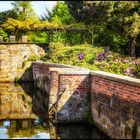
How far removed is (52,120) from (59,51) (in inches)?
516

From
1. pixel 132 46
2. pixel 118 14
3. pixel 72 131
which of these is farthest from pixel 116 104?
pixel 132 46

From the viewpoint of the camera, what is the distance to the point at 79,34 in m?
35.2

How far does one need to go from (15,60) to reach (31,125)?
54.2 ft

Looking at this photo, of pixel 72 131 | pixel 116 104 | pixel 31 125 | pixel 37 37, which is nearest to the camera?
pixel 116 104

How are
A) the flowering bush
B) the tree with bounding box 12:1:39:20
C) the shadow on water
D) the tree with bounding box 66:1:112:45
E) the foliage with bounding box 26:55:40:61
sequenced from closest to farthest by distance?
the shadow on water → the flowering bush → the tree with bounding box 66:1:112:45 → the foliage with bounding box 26:55:40:61 → the tree with bounding box 12:1:39:20

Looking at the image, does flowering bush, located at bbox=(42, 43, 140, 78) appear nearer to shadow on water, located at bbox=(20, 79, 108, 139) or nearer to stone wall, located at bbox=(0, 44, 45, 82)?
stone wall, located at bbox=(0, 44, 45, 82)

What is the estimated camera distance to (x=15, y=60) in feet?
93.8

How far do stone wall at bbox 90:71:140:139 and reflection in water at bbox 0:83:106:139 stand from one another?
21.7 inches

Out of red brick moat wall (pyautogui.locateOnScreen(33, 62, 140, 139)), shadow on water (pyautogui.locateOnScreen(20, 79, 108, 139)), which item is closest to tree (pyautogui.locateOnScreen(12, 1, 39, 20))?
shadow on water (pyautogui.locateOnScreen(20, 79, 108, 139))

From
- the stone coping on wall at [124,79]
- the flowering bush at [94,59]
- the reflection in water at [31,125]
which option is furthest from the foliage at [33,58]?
the stone coping on wall at [124,79]

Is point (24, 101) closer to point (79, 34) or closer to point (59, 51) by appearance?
point (59, 51)

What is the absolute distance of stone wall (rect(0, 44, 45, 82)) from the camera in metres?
28.1

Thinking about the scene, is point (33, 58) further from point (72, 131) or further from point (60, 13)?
point (72, 131)

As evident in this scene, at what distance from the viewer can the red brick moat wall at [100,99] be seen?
9352mm
